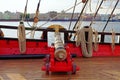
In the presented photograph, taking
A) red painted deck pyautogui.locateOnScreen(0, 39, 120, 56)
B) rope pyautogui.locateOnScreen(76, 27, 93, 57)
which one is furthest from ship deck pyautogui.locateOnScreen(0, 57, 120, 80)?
red painted deck pyautogui.locateOnScreen(0, 39, 120, 56)

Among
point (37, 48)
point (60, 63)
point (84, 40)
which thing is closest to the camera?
point (60, 63)

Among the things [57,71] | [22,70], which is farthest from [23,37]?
[57,71]

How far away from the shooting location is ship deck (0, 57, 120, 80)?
5418 millimetres

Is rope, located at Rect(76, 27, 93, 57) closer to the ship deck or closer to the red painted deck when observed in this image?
the red painted deck

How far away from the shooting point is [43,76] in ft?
18.1

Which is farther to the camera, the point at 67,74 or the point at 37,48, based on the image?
the point at 37,48

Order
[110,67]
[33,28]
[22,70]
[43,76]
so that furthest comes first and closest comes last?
[33,28] < [110,67] < [22,70] < [43,76]

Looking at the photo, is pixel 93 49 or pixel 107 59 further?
pixel 93 49

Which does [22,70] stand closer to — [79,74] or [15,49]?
[79,74]

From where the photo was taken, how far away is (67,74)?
566 centimetres

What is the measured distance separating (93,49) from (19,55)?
5.81 feet

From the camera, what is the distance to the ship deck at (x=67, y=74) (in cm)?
542

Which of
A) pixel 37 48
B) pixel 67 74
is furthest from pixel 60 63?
pixel 37 48

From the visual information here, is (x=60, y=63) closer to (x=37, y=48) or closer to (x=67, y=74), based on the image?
(x=67, y=74)
